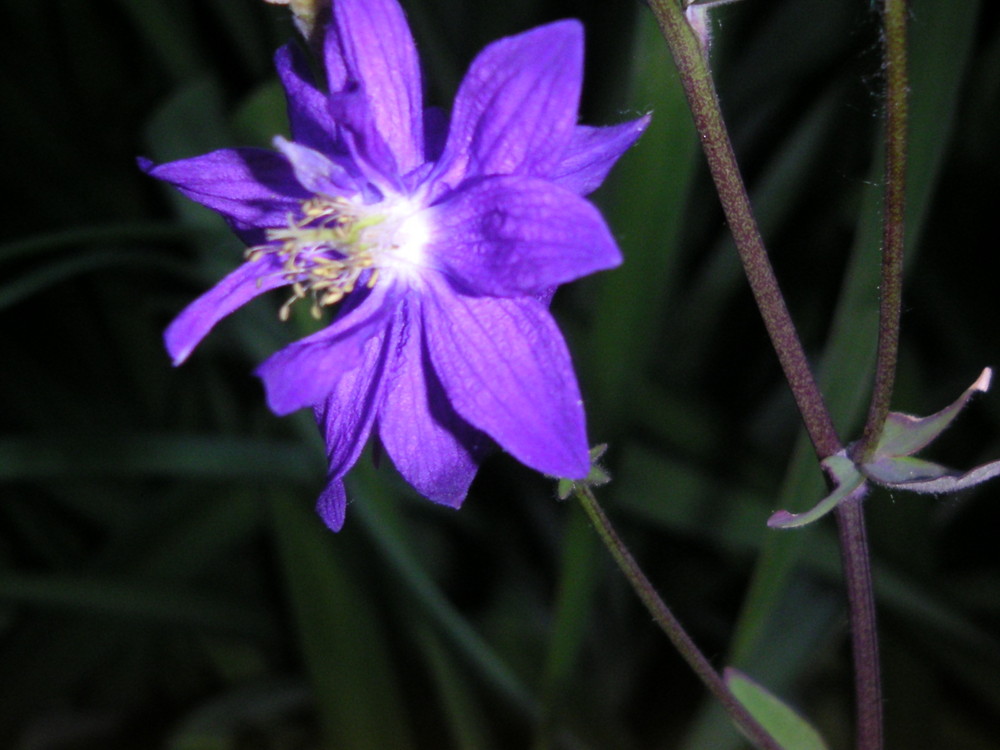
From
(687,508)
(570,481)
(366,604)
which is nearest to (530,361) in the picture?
(570,481)

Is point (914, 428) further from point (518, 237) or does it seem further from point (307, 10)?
point (307, 10)

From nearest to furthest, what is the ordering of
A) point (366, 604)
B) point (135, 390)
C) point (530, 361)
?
point (530, 361)
point (366, 604)
point (135, 390)

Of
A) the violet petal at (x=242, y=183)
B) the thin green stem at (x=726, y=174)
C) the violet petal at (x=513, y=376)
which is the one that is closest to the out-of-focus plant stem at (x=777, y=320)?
the thin green stem at (x=726, y=174)

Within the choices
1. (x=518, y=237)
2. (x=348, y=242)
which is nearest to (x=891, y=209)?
→ (x=518, y=237)

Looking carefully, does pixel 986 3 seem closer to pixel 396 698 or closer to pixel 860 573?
pixel 860 573

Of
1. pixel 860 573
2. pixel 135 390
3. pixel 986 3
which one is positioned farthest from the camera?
pixel 135 390

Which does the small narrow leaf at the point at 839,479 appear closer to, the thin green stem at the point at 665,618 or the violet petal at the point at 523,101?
the thin green stem at the point at 665,618

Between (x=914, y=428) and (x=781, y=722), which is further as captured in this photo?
(x=781, y=722)
